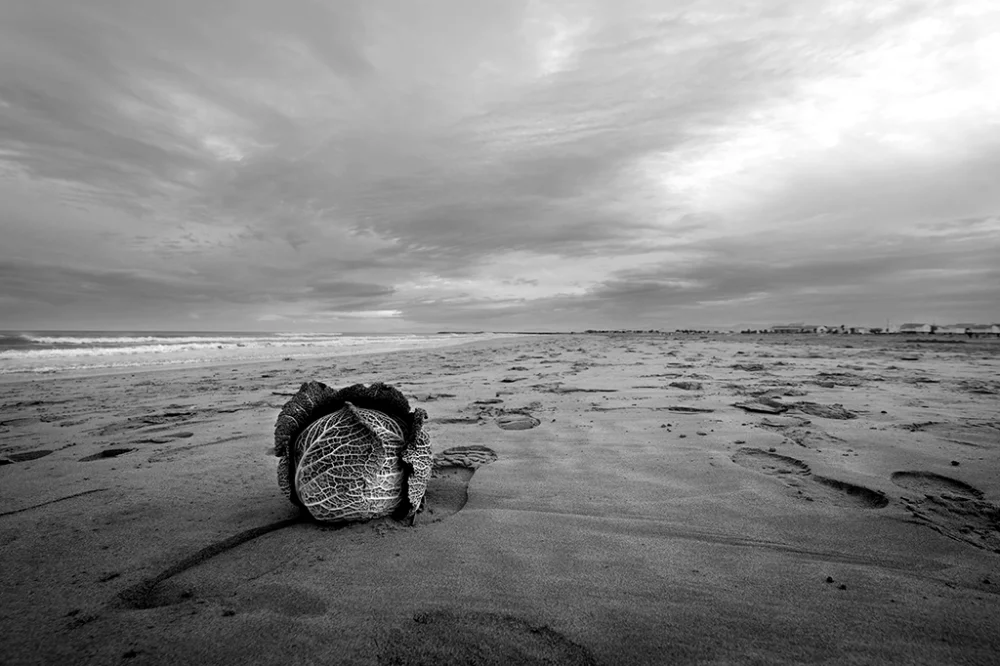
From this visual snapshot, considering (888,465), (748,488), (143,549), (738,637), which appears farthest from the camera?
(888,465)

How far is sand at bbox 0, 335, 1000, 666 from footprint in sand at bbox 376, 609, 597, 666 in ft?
0.04

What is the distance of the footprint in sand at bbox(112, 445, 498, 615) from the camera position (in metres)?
2.29

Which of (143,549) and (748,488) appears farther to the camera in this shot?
(748,488)

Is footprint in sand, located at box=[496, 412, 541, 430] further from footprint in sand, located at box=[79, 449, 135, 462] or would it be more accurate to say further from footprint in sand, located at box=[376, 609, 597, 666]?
footprint in sand, located at box=[79, 449, 135, 462]

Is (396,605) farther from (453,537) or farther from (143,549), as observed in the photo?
(143,549)

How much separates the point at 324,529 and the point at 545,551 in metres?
1.48

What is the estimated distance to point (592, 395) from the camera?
25.1 ft

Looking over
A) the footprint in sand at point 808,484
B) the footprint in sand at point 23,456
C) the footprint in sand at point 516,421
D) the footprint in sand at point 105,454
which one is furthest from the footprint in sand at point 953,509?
the footprint in sand at point 23,456

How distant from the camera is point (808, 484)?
362 cm

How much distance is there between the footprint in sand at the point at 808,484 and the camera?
3316 millimetres

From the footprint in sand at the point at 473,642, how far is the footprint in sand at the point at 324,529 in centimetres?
51

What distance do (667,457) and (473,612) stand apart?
109 inches

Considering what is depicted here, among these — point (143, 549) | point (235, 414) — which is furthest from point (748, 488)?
point (235, 414)

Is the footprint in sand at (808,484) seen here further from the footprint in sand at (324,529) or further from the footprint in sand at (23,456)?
the footprint in sand at (23,456)
